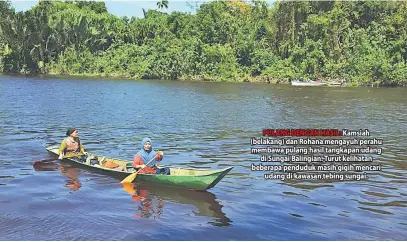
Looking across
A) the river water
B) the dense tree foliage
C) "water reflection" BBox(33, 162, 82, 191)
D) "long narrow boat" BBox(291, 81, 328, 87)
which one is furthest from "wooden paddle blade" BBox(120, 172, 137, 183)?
the dense tree foliage

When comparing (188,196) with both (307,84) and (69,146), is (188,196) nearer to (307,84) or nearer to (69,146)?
(69,146)

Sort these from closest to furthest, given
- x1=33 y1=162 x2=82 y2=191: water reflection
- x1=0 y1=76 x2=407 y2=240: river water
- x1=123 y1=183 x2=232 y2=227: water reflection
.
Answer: x1=0 y1=76 x2=407 y2=240: river water, x1=123 y1=183 x2=232 y2=227: water reflection, x1=33 y1=162 x2=82 y2=191: water reflection

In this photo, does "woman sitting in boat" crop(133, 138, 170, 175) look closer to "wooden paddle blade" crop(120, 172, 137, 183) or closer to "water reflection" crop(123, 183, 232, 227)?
"wooden paddle blade" crop(120, 172, 137, 183)

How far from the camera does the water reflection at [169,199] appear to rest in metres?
10.9

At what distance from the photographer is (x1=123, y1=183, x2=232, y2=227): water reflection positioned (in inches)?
430

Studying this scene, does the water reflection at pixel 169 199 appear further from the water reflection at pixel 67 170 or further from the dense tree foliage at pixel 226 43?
the dense tree foliage at pixel 226 43

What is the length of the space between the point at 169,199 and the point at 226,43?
227 ft

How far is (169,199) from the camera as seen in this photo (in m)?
12.1

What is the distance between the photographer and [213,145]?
66.0ft

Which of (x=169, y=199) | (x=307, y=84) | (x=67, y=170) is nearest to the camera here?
(x=169, y=199)

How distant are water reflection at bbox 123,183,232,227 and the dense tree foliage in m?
56.0

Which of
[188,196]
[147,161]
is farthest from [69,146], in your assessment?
[188,196]

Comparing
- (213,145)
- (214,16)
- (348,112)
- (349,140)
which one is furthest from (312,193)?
(214,16)

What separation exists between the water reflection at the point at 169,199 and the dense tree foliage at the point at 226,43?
56003 mm
